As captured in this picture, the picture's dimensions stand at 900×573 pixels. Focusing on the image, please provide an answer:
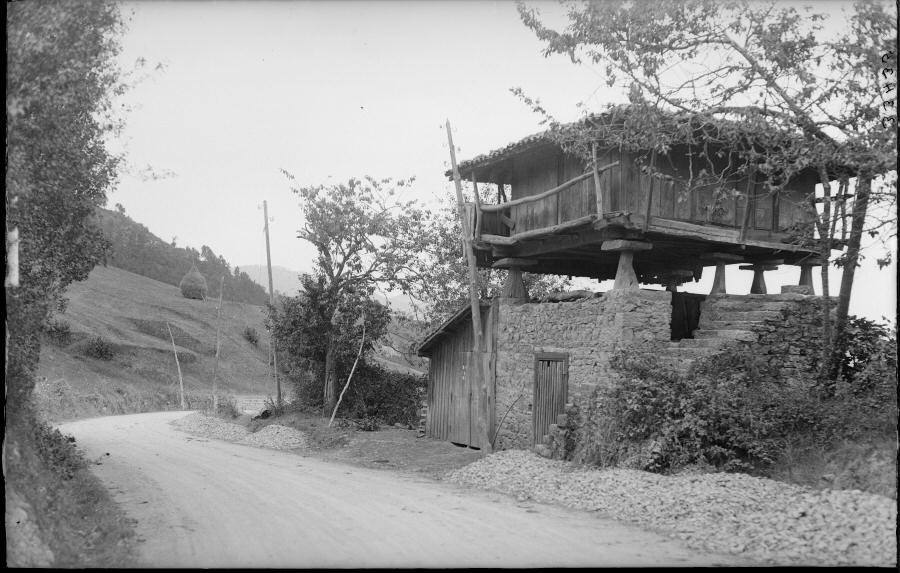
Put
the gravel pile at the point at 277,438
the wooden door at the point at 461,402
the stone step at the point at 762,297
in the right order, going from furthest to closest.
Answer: the gravel pile at the point at 277,438 → the wooden door at the point at 461,402 → the stone step at the point at 762,297

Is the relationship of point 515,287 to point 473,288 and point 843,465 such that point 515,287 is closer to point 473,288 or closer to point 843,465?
point 473,288

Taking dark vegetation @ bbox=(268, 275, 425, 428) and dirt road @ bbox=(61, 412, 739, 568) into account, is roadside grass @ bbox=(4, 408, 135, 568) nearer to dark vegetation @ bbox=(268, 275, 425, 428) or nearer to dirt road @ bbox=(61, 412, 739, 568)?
dirt road @ bbox=(61, 412, 739, 568)

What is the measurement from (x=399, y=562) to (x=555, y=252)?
10.6m

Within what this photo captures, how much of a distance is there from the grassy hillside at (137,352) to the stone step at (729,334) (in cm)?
2529

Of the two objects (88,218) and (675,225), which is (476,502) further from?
(88,218)

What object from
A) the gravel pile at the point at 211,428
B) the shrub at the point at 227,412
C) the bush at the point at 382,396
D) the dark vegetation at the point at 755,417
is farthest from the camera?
the shrub at the point at 227,412

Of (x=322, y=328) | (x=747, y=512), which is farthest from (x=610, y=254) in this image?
(x=322, y=328)

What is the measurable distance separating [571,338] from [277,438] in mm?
10193

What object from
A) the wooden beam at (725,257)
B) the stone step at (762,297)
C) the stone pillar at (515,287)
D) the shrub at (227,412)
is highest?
the wooden beam at (725,257)

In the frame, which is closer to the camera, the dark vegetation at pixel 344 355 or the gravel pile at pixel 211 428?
the gravel pile at pixel 211 428

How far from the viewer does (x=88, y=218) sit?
14.0 meters

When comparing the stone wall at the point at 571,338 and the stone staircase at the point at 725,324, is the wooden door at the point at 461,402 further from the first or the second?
the stone staircase at the point at 725,324

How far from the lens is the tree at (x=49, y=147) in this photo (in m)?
8.34

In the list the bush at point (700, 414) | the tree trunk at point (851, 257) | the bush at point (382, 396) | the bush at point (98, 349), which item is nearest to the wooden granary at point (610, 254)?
the bush at point (700, 414)
